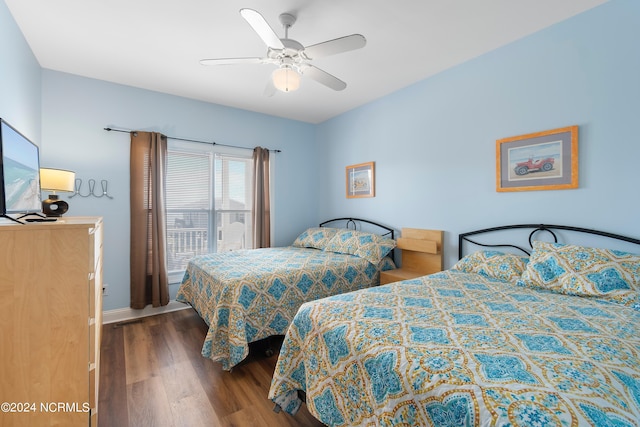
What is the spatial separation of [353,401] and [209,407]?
1.10 metres

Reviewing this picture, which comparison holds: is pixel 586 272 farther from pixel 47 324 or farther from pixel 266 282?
pixel 47 324

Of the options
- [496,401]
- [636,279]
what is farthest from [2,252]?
[636,279]

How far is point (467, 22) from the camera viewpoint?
2.14 m

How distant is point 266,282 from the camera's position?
7.89 feet

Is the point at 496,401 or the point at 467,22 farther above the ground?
the point at 467,22

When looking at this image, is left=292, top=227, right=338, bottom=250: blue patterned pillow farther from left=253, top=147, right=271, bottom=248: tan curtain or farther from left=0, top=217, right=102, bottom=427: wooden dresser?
left=0, top=217, right=102, bottom=427: wooden dresser

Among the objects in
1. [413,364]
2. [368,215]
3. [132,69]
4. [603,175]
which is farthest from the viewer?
[368,215]

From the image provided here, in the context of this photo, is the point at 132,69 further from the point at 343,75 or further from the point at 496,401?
the point at 496,401

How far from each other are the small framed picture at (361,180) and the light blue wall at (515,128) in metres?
0.10

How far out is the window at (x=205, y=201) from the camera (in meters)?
3.57

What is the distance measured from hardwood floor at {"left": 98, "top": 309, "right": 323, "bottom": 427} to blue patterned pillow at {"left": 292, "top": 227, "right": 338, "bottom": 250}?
150 cm

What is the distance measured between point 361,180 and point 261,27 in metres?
2.48

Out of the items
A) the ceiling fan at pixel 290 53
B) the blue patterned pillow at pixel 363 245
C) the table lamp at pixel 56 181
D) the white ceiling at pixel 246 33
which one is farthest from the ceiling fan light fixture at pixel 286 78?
the blue patterned pillow at pixel 363 245

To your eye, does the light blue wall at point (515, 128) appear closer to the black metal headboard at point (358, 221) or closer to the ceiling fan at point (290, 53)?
the black metal headboard at point (358, 221)
